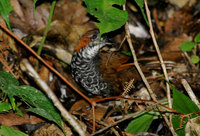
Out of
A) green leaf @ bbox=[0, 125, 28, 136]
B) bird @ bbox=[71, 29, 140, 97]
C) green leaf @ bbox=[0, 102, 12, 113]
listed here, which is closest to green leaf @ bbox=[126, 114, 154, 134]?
bird @ bbox=[71, 29, 140, 97]

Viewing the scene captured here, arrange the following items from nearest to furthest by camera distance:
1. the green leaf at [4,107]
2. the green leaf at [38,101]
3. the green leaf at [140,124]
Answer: the green leaf at [38,101] < the green leaf at [4,107] < the green leaf at [140,124]

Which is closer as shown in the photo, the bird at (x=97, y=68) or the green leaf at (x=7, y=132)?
the green leaf at (x=7, y=132)

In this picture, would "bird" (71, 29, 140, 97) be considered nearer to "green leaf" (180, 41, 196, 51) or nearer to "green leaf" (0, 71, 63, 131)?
"green leaf" (180, 41, 196, 51)

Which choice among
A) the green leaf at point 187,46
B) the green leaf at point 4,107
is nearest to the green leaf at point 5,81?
the green leaf at point 4,107

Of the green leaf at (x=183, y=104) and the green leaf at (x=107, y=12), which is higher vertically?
the green leaf at (x=107, y=12)

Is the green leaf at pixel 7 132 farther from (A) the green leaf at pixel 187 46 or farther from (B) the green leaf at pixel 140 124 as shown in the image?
(A) the green leaf at pixel 187 46

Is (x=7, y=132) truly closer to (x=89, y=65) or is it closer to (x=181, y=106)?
(x=89, y=65)

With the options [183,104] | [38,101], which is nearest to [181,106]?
[183,104]

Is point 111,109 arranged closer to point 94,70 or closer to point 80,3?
point 94,70
